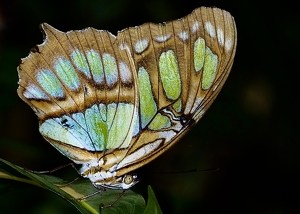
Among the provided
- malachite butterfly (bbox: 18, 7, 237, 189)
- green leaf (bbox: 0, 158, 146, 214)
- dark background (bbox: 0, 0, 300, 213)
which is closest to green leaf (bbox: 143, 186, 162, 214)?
green leaf (bbox: 0, 158, 146, 214)

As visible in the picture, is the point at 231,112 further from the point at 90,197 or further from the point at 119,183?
the point at 90,197

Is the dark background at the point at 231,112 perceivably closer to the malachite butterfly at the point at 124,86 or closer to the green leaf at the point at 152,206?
the malachite butterfly at the point at 124,86

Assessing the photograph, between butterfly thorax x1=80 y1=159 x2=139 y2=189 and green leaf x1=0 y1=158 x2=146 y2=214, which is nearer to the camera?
green leaf x1=0 y1=158 x2=146 y2=214

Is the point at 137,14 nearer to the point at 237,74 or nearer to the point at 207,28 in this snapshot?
the point at 237,74

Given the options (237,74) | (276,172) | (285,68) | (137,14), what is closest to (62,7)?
(137,14)

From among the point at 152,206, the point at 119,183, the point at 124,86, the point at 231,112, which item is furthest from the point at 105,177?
the point at 231,112

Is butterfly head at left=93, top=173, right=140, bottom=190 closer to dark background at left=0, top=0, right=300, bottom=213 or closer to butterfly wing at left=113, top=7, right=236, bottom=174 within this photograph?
butterfly wing at left=113, top=7, right=236, bottom=174
